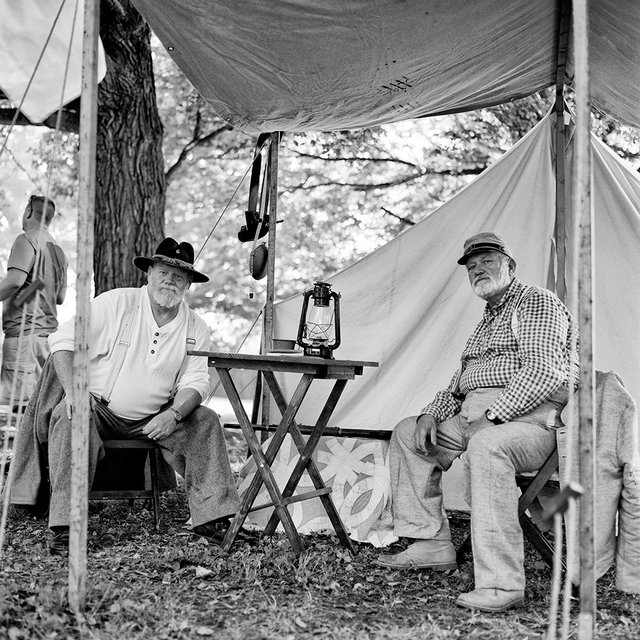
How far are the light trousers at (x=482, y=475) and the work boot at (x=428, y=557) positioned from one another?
0.04 meters

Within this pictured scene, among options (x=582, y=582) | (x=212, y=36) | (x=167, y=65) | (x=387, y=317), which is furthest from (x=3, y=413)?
(x=582, y=582)

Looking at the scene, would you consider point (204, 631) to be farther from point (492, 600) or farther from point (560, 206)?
point (560, 206)

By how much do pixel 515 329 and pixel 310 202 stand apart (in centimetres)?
694

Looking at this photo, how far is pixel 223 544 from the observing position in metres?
3.87

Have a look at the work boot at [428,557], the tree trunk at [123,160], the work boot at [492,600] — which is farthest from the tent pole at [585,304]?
the tree trunk at [123,160]

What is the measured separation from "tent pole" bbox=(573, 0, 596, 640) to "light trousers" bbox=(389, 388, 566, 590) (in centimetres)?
72

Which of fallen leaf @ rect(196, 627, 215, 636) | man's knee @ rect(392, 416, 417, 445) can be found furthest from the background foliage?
fallen leaf @ rect(196, 627, 215, 636)

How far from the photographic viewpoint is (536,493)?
11.5ft

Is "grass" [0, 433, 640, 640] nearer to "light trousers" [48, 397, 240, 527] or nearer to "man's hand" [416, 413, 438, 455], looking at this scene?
"light trousers" [48, 397, 240, 527]

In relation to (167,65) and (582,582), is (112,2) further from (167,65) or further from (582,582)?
(582,582)

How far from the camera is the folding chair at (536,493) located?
350cm

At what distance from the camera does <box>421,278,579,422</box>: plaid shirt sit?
356cm

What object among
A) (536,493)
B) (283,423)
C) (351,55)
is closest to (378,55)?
(351,55)

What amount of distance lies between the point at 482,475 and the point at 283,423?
1.01 meters
